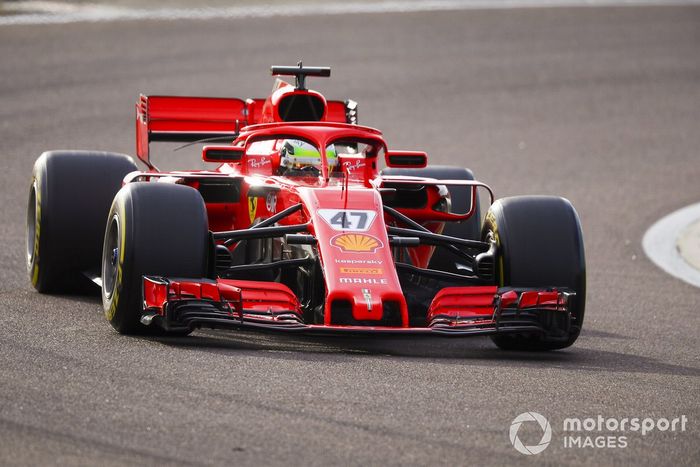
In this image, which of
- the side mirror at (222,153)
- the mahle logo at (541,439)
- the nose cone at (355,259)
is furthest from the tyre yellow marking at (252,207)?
the mahle logo at (541,439)

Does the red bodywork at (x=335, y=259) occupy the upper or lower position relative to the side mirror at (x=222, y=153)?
lower

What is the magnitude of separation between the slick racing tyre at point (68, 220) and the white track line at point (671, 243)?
5955 millimetres

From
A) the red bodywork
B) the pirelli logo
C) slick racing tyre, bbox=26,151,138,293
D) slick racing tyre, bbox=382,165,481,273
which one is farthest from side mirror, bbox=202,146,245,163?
Result: slick racing tyre, bbox=382,165,481,273

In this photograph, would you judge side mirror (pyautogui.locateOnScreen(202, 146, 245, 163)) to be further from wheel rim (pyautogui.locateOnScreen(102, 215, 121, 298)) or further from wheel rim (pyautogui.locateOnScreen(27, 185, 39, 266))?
wheel rim (pyautogui.locateOnScreen(27, 185, 39, 266))

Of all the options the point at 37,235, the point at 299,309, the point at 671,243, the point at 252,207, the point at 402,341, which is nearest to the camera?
the point at 299,309

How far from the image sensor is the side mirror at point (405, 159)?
1039cm

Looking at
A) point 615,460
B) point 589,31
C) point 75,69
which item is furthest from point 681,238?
point 589,31

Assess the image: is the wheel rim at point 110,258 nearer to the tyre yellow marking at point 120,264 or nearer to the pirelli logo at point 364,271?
the tyre yellow marking at point 120,264

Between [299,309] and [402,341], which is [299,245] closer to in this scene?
[299,309]

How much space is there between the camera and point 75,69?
2356 centimetres

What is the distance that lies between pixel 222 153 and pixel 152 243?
1.52 m

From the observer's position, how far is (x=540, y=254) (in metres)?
9.29

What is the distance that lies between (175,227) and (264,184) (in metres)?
1.30

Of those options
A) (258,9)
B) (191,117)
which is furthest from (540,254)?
(258,9)
